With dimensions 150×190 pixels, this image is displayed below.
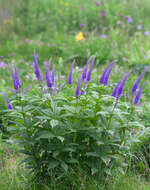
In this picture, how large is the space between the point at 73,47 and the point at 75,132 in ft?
12.4

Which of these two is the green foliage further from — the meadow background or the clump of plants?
the meadow background

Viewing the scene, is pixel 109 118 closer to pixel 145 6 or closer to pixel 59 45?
pixel 59 45

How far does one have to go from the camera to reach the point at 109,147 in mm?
2215

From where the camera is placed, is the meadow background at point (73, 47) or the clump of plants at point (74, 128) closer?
the clump of plants at point (74, 128)

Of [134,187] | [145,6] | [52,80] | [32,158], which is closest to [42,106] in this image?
[52,80]

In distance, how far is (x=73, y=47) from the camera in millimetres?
5797

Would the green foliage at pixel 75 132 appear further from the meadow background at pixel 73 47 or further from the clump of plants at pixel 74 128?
the meadow background at pixel 73 47

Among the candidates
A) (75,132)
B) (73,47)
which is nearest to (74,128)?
(75,132)

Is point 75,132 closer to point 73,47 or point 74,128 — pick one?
point 74,128

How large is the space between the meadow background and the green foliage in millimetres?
→ 166

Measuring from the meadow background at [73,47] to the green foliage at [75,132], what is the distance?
17 cm

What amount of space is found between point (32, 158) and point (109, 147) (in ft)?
1.85

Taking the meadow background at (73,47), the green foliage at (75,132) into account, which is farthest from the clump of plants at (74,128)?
the meadow background at (73,47)

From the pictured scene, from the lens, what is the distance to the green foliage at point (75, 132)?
212 centimetres
